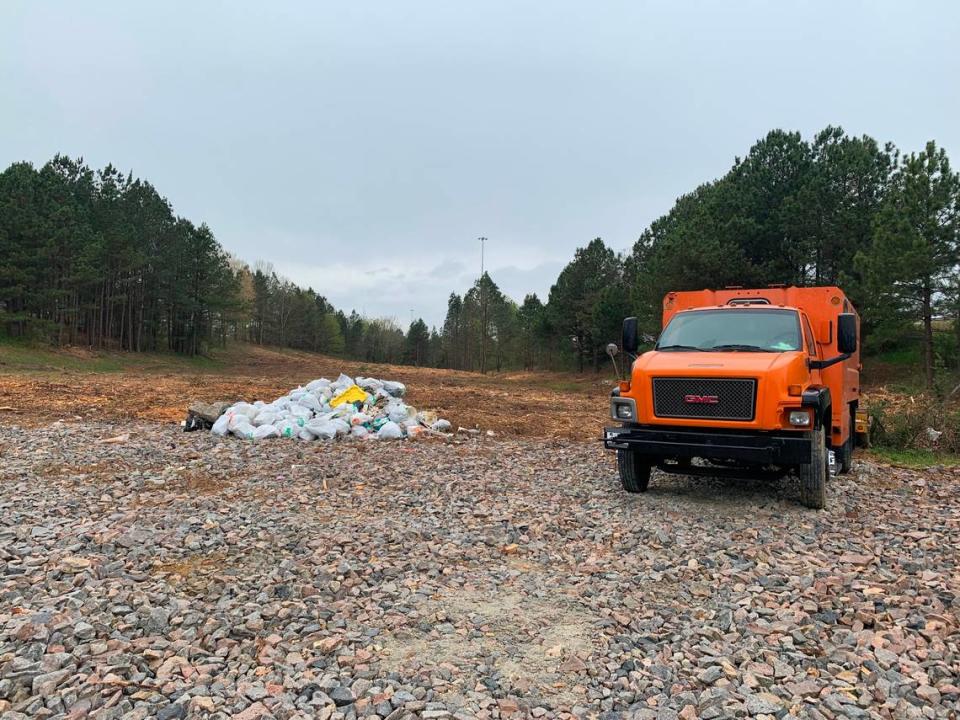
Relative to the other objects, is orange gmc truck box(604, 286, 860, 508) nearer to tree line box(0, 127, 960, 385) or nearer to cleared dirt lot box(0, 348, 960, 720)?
cleared dirt lot box(0, 348, 960, 720)

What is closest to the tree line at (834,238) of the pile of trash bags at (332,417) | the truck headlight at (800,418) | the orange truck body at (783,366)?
the orange truck body at (783,366)

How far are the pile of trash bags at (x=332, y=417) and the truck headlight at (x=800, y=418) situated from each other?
7.82m

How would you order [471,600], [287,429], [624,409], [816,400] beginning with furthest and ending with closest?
1. [287,429]
2. [624,409]
3. [816,400]
4. [471,600]

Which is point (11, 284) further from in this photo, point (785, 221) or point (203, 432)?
point (785, 221)

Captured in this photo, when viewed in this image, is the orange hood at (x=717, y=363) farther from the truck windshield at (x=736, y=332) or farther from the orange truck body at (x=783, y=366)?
the truck windshield at (x=736, y=332)

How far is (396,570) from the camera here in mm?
5133

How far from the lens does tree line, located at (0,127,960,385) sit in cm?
2234

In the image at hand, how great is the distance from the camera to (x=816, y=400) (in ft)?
20.5

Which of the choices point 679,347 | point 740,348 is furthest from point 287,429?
point 740,348

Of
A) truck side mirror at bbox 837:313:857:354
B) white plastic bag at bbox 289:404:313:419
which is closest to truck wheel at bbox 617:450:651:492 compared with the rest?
truck side mirror at bbox 837:313:857:354

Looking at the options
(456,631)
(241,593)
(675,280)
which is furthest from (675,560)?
(675,280)

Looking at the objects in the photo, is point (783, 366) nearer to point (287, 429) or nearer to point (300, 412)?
point (287, 429)

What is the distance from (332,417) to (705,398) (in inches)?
340

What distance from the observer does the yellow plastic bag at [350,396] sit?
13812 millimetres
